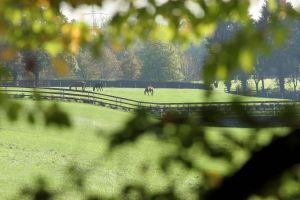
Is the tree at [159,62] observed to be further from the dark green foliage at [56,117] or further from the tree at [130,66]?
the dark green foliage at [56,117]

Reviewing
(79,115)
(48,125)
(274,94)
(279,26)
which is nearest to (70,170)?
(48,125)

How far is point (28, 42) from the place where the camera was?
3.52 meters

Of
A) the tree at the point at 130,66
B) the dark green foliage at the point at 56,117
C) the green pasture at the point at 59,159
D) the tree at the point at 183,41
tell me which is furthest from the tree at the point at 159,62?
the dark green foliage at the point at 56,117

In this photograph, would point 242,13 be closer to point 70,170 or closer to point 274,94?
point 70,170

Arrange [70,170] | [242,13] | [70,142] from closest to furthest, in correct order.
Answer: [70,170]
[242,13]
[70,142]

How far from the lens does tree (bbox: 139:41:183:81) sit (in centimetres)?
9569

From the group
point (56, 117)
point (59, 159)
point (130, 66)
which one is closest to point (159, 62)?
point (130, 66)

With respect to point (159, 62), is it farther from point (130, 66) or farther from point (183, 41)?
point (183, 41)

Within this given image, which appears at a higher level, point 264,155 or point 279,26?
point 279,26

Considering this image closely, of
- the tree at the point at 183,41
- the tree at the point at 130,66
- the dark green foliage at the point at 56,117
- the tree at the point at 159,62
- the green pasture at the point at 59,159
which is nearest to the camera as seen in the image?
the tree at the point at 183,41

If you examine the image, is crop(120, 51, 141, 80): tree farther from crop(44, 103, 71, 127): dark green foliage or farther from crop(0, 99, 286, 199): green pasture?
crop(44, 103, 71, 127): dark green foliage

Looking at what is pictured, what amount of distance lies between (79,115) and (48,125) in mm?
38921

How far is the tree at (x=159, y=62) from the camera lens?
95.7 meters

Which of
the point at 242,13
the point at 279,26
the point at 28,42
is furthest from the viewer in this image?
the point at 28,42
